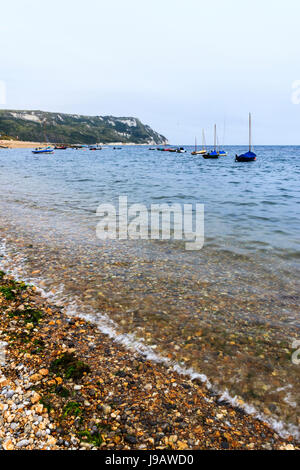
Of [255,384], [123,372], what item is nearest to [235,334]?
[255,384]

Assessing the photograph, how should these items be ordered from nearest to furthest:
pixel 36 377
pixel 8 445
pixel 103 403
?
1. pixel 8 445
2. pixel 103 403
3. pixel 36 377

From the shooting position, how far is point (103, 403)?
4234mm

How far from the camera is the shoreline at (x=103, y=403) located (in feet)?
12.0

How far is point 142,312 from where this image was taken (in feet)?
23.3

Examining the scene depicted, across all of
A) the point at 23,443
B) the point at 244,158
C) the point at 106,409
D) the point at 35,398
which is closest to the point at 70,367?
the point at 35,398

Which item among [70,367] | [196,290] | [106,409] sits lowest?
[106,409]

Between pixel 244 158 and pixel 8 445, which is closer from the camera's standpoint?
pixel 8 445

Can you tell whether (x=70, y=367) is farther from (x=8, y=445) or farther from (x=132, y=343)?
(x=8, y=445)

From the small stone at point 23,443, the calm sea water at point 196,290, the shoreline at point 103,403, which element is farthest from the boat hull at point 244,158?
the small stone at point 23,443

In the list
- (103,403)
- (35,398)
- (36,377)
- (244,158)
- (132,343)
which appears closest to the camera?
(35,398)

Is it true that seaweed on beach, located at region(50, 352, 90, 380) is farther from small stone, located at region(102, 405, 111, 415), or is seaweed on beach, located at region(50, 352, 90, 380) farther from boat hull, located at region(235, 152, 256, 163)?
boat hull, located at region(235, 152, 256, 163)
